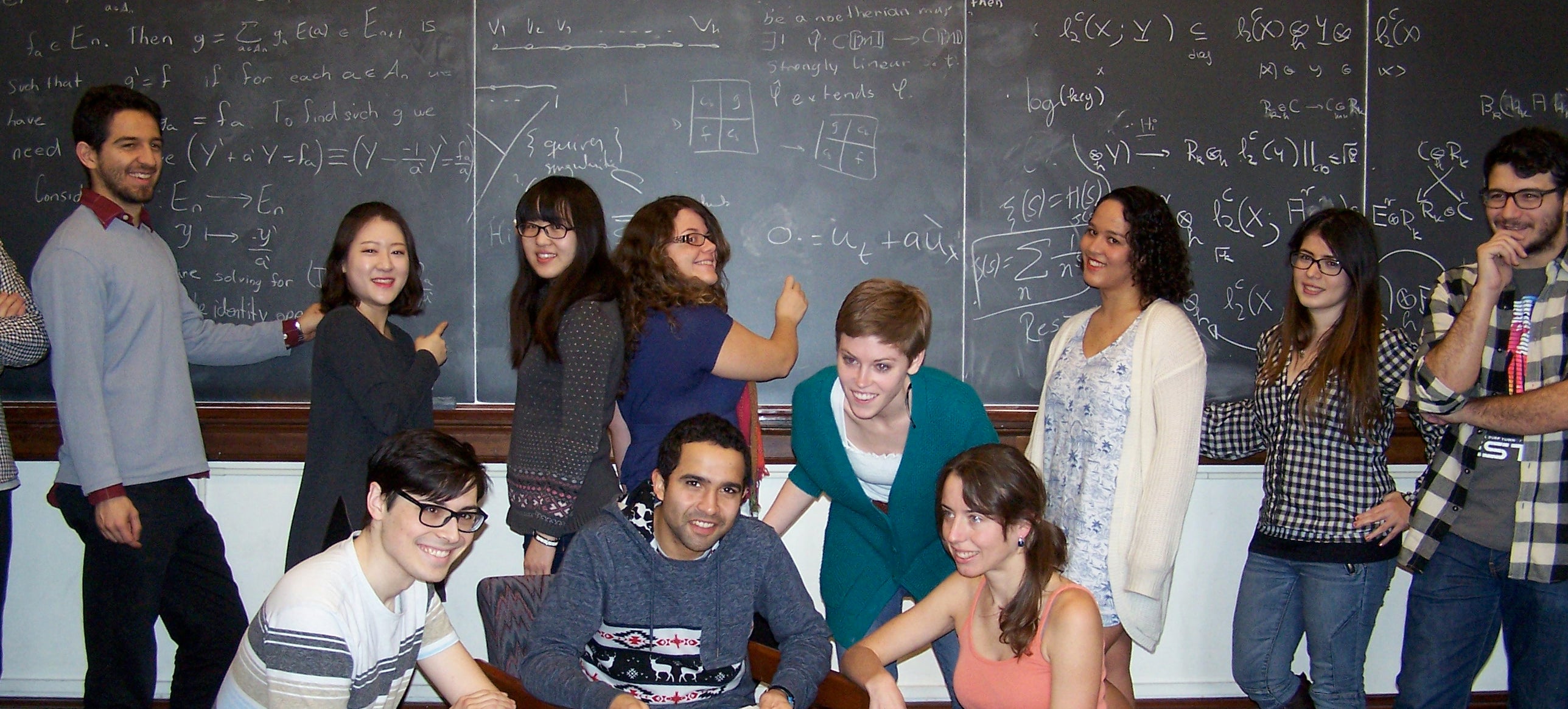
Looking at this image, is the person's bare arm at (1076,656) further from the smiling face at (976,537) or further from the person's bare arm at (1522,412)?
the person's bare arm at (1522,412)

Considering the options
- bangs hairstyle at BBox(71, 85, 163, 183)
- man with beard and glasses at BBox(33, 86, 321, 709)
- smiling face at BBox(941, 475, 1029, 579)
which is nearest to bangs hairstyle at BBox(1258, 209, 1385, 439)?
smiling face at BBox(941, 475, 1029, 579)

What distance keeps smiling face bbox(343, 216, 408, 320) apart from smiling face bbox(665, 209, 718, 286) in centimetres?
69

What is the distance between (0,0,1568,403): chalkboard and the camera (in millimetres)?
3166

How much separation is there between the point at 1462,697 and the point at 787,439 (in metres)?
1.86

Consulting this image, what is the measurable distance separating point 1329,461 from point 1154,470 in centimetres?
49

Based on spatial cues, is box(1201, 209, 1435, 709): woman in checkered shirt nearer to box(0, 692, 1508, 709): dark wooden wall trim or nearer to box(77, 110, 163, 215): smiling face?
box(0, 692, 1508, 709): dark wooden wall trim

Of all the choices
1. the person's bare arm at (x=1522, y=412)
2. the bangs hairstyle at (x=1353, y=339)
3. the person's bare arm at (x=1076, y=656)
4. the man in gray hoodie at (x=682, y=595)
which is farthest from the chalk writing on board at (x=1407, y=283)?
the man in gray hoodie at (x=682, y=595)

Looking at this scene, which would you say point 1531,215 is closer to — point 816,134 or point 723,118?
point 816,134

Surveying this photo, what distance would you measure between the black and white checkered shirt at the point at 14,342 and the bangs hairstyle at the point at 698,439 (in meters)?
1.83

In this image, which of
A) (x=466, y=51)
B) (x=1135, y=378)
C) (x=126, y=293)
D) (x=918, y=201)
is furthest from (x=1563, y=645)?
(x=126, y=293)

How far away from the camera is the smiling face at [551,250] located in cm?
238

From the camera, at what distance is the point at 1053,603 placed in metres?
1.90

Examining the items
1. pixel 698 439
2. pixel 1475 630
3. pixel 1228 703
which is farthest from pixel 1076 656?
pixel 1228 703

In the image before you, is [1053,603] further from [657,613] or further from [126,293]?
[126,293]
